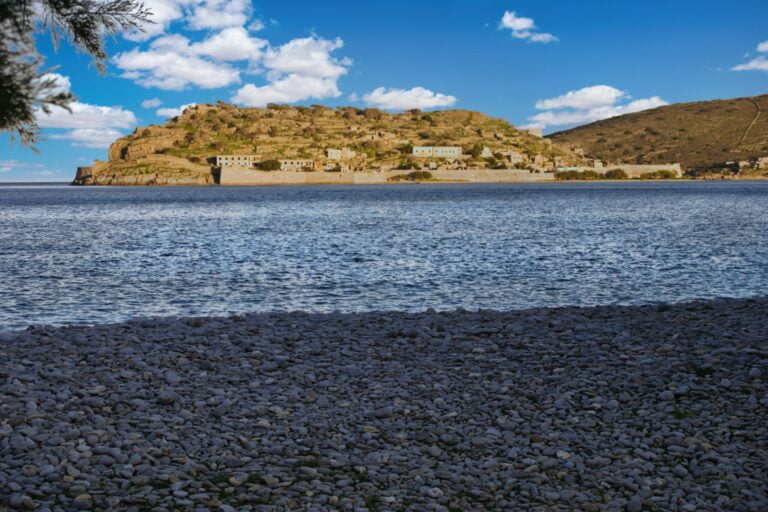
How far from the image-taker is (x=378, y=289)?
797 inches

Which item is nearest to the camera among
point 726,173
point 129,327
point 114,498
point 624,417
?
point 114,498

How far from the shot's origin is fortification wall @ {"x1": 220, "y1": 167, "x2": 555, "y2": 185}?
180 meters

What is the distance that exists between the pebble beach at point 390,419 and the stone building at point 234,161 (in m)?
176

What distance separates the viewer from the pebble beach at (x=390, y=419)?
607cm

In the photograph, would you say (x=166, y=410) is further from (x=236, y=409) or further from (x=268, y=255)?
(x=268, y=255)

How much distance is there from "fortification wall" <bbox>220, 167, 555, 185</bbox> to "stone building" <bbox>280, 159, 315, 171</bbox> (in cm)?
413

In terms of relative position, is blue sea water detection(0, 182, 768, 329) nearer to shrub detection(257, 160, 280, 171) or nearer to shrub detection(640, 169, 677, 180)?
shrub detection(257, 160, 280, 171)

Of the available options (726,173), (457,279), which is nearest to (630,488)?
(457,279)

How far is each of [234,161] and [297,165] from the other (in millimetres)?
16340

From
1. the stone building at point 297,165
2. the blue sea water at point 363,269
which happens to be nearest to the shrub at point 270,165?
the stone building at point 297,165

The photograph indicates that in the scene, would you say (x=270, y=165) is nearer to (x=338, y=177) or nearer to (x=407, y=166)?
(x=338, y=177)

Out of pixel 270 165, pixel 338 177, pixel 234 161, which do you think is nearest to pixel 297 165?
pixel 270 165

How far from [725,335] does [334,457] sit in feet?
24.9

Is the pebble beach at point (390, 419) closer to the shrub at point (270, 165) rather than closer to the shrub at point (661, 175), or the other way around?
the shrub at point (270, 165)
